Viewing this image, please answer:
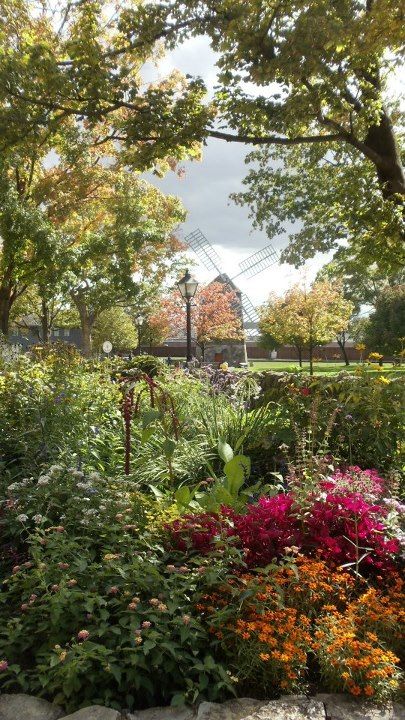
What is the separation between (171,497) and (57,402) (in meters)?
1.52

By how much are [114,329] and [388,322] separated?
817 inches

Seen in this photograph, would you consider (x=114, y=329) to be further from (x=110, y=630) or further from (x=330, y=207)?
(x=110, y=630)

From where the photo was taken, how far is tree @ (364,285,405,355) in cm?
3762

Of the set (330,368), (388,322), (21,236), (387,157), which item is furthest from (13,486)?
(330,368)

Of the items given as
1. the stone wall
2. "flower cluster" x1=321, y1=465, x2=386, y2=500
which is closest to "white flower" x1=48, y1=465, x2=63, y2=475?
the stone wall

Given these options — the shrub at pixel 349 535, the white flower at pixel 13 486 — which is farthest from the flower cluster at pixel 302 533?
the white flower at pixel 13 486

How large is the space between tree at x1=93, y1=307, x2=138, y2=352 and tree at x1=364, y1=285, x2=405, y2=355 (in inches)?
735

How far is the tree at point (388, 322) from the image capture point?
123 feet

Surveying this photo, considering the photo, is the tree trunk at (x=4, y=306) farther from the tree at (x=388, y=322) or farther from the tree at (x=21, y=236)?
the tree at (x=388, y=322)

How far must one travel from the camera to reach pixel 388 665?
2.44 m

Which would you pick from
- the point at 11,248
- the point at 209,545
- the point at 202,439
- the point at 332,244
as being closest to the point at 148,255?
the point at 11,248

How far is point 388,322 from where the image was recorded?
127ft

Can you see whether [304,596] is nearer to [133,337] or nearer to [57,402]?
[57,402]

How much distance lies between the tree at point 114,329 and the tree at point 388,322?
61.2 ft
